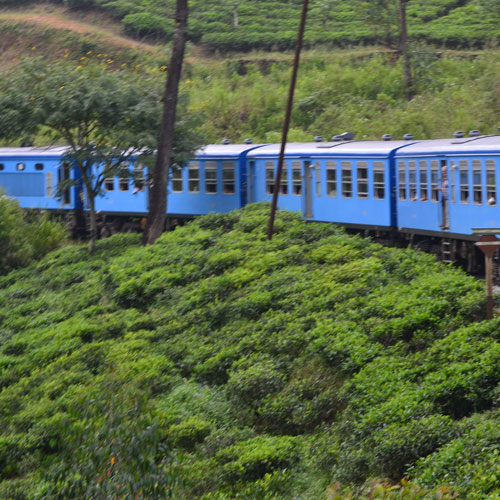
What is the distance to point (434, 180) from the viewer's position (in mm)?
22188

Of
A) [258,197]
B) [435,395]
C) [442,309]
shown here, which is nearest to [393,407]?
[435,395]

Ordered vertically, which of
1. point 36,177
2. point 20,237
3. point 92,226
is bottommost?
point 20,237

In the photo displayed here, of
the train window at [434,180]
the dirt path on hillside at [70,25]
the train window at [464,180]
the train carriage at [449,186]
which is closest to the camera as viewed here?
the train carriage at [449,186]

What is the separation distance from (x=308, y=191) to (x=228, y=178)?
138 inches

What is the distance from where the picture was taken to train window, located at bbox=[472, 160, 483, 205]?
2011 centimetres

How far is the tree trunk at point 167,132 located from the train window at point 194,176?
342 centimetres

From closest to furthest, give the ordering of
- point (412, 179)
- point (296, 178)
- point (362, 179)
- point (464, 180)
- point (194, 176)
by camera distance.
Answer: point (464, 180)
point (412, 179)
point (362, 179)
point (296, 178)
point (194, 176)

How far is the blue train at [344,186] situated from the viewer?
2088 centimetres

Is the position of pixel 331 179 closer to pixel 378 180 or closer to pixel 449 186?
pixel 378 180

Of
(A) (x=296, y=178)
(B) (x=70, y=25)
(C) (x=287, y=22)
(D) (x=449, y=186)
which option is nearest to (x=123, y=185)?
(A) (x=296, y=178)

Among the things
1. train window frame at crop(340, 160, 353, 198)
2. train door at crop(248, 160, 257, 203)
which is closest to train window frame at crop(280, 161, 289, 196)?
train door at crop(248, 160, 257, 203)

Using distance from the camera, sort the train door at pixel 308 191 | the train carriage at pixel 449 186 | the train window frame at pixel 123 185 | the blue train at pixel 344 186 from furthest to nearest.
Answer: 1. the train window frame at pixel 123 185
2. the train door at pixel 308 191
3. the blue train at pixel 344 186
4. the train carriage at pixel 449 186

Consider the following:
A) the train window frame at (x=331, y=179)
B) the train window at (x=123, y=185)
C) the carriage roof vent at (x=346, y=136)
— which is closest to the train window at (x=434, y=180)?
the train window frame at (x=331, y=179)

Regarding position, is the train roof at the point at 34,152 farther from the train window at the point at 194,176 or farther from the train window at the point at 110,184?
the train window at the point at 194,176
